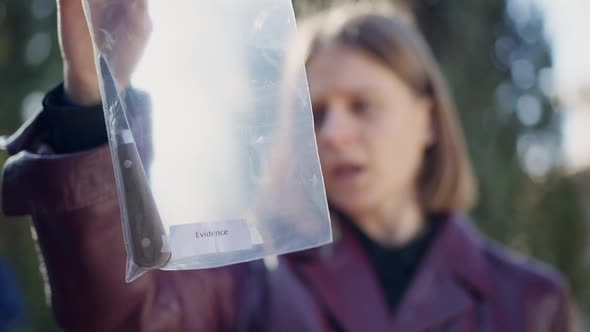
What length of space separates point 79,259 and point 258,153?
305mm

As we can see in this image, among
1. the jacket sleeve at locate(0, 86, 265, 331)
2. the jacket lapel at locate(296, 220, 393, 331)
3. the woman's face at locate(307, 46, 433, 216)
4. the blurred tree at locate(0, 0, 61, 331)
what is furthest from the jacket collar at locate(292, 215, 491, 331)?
the blurred tree at locate(0, 0, 61, 331)

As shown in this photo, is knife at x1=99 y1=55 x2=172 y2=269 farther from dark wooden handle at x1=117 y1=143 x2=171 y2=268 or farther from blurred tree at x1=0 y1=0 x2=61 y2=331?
blurred tree at x1=0 y1=0 x2=61 y2=331

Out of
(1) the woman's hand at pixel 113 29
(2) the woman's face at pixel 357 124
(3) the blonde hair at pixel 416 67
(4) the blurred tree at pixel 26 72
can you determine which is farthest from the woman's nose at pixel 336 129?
(4) the blurred tree at pixel 26 72

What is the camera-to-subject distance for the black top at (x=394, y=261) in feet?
4.83

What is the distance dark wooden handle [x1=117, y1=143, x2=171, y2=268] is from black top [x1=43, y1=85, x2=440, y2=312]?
18cm

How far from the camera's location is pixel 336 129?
54.1 inches

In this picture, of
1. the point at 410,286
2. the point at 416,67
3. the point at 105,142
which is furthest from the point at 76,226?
the point at 416,67

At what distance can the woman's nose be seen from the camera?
1.37 metres

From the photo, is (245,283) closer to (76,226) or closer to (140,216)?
(76,226)

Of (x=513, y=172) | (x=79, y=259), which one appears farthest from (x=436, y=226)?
(x=513, y=172)

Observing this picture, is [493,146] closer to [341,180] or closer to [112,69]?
[341,180]

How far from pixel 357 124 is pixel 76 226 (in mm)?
692

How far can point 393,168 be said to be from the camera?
1.48 metres

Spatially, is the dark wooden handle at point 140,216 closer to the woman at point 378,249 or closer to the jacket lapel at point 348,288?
the woman at point 378,249
